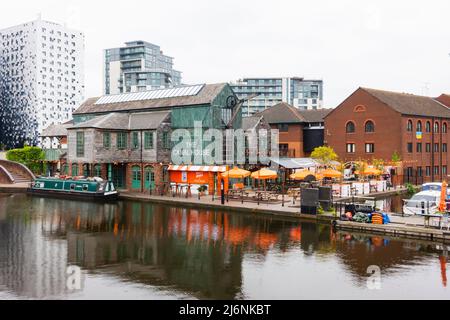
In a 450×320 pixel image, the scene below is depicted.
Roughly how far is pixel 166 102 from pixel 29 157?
24344 millimetres

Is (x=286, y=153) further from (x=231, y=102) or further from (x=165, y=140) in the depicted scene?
(x=165, y=140)

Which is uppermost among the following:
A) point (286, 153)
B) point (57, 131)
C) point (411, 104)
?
point (411, 104)

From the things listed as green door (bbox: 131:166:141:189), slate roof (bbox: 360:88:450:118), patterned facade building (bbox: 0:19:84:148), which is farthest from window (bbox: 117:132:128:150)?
patterned facade building (bbox: 0:19:84:148)

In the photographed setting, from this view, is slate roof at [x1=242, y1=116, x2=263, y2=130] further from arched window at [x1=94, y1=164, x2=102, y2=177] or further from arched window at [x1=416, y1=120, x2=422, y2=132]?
arched window at [x1=416, y1=120, x2=422, y2=132]

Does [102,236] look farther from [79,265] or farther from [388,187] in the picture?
[388,187]

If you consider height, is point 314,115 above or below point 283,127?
above

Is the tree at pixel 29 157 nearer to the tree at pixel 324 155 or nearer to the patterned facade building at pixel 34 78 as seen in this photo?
the tree at pixel 324 155

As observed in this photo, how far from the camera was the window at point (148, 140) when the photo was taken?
41.2m

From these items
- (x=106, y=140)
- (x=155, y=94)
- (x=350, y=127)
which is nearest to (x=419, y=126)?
(x=350, y=127)

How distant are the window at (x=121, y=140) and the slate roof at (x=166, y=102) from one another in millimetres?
3845

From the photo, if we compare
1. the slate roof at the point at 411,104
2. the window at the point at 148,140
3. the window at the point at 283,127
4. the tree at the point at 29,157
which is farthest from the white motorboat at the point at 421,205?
the tree at the point at 29,157

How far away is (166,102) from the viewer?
43.9 m

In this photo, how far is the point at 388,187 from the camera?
46188 millimetres
